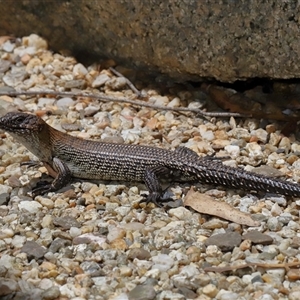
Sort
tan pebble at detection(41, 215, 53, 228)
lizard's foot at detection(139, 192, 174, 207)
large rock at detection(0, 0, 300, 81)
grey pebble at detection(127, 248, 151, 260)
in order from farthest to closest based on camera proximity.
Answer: large rock at detection(0, 0, 300, 81) < lizard's foot at detection(139, 192, 174, 207) < tan pebble at detection(41, 215, 53, 228) < grey pebble at detection(127, 248, 151, 260)

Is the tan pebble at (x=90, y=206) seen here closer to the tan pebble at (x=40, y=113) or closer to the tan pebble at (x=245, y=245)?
the tan pebble at (x=245, y=245)

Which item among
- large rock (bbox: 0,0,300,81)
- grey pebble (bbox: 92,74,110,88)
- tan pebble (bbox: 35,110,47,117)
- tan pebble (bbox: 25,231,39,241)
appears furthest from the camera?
grey pebble (bbox: 92,74,110,88)

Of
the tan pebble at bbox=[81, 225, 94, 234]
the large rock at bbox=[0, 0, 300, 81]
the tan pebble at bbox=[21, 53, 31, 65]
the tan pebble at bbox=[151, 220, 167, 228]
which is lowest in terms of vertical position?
the tan pebble at bbox=[151, 220, 167, 228]

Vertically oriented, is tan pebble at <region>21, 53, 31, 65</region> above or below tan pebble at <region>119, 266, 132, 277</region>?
above

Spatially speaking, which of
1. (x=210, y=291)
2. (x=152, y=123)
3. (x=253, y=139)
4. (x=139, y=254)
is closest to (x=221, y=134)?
(x=253, y=139)

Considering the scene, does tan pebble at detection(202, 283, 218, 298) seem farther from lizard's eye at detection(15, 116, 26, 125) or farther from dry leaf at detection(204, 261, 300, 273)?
lizard's eye at detection(15, 116, 26, 125)

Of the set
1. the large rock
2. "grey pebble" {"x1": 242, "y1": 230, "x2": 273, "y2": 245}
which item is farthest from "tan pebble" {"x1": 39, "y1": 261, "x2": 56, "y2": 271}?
the large rock

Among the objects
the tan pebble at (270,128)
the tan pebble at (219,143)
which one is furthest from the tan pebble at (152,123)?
the tan pebble at (270,128)

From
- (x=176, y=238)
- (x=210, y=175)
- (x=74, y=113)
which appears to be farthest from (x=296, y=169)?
(x=74, y=113)
